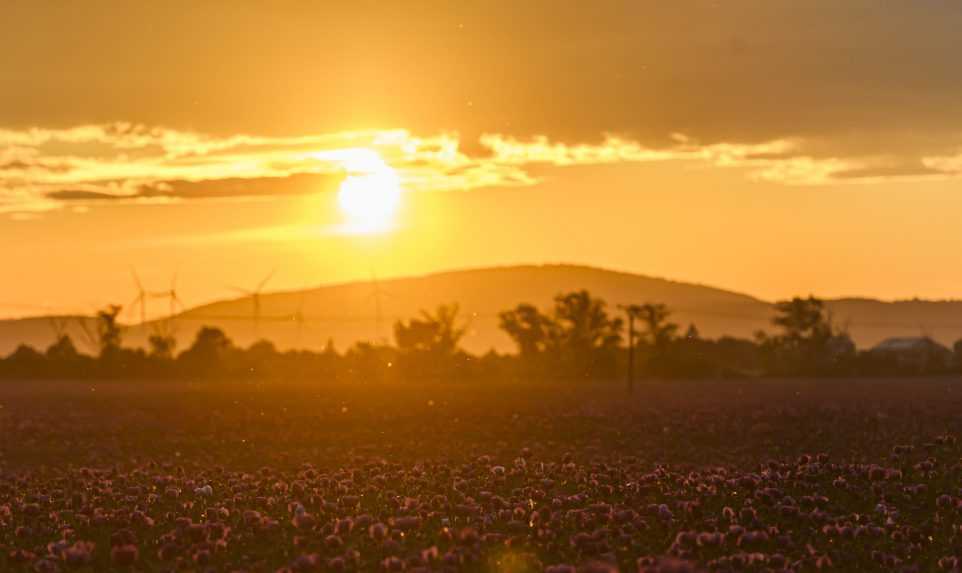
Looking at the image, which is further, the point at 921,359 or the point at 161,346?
the point at 921,359

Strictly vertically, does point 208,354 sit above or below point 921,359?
above

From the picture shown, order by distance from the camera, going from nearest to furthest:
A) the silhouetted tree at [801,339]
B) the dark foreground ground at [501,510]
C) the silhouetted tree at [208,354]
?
the dark foreground ground at [501,510]
the silhouetted tree at [208,354]
the silhouetted tree at [801,339]

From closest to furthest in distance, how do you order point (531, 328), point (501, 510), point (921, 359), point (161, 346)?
point (501, 510) → point (161, 346) → point (531, 328) → point (921, 359)

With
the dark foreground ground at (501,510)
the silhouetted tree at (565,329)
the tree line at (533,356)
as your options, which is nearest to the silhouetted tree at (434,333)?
the tree line at (533,356)

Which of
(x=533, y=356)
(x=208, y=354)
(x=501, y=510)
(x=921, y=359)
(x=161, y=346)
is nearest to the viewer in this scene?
(x=501, y=510)

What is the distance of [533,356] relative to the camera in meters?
95.4

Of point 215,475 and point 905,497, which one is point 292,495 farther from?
point 905,497

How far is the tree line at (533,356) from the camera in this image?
8856 centimetres

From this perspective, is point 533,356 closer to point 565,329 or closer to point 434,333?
point 565,329

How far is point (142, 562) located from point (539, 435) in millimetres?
24999

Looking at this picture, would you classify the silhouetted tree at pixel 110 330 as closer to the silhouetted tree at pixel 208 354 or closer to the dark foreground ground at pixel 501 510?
the silhouetted tree at pixel 208 354

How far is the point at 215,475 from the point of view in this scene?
72.5 ft

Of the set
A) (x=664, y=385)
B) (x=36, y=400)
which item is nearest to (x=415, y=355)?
(x=664, y=385)

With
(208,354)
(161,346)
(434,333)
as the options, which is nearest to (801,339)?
(434,333)
